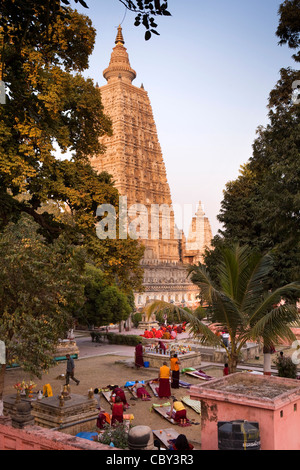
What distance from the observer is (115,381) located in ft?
60.0

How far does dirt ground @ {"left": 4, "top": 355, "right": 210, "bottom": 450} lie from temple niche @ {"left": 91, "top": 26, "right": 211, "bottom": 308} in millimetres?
26563

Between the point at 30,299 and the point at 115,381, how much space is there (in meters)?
8.38

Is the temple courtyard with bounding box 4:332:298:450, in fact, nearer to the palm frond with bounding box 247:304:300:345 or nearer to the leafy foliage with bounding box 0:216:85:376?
the leafy foliage with bounding box 0:216:85:376

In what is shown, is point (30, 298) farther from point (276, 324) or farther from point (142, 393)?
point (276, 324)

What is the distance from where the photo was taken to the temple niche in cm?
5275

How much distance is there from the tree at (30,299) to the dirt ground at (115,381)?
12.0 ft

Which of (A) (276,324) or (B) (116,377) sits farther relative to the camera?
(B) (116,377)

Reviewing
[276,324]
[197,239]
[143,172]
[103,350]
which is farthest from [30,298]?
[197,239]

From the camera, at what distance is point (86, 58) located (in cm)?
1492

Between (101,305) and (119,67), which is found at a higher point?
(119,67)
